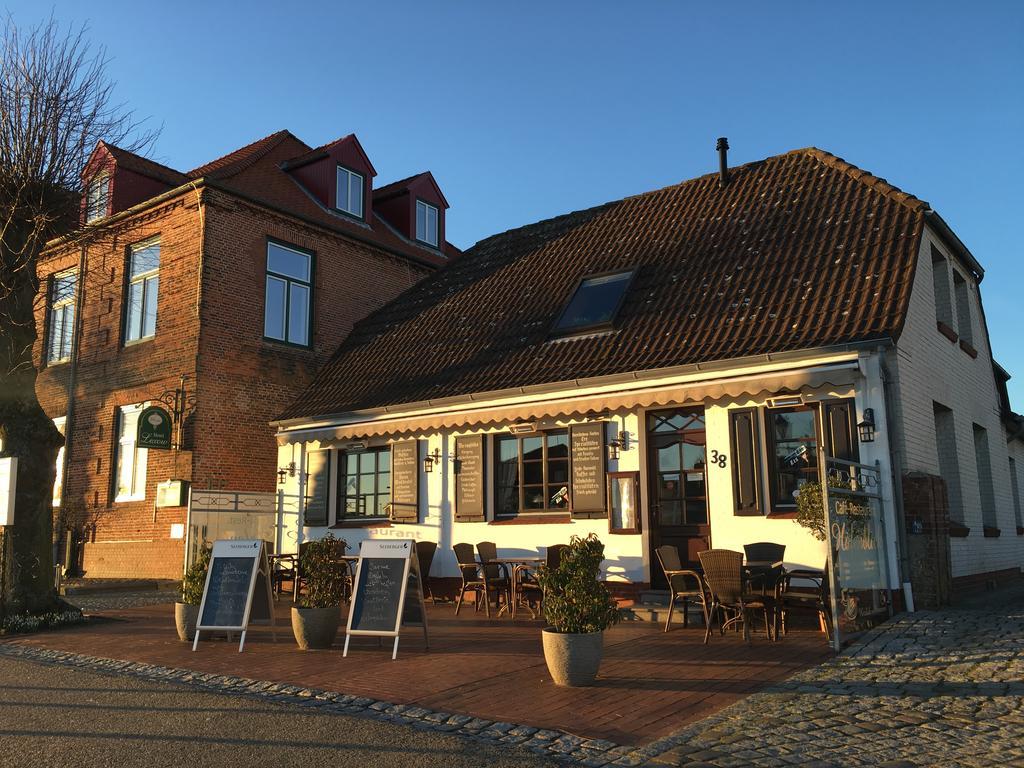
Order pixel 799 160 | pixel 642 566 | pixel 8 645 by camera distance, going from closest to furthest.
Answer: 1. pixel 8 645
2. pixel 642 566
3. pixel 799 160

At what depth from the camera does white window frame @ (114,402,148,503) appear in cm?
1666

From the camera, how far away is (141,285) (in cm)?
1775

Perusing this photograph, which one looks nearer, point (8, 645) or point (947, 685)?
point (947, 685)

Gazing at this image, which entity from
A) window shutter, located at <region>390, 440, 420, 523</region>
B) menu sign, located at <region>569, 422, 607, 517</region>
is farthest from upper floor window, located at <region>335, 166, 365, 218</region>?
menu sign, located at <region>569, 422, 607, 517</region>

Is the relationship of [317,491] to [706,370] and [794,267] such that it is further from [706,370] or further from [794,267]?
[794,267]

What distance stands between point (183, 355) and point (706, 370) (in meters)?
10.2

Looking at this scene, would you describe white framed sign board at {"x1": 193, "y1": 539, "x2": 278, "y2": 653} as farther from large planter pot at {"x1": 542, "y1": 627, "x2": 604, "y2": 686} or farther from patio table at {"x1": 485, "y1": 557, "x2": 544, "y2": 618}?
large planter pot at {"x1": 542, "y1": 627, "x2": 604, "y2": 686}

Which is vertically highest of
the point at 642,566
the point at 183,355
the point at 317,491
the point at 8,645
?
the point at 183,355

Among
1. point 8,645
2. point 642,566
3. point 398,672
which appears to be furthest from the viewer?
point 642,566

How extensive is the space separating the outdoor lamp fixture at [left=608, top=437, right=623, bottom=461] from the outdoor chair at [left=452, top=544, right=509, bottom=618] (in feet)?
7.66

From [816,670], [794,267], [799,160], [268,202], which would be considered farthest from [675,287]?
[268,202]

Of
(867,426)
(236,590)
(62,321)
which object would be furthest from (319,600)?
(62,321)

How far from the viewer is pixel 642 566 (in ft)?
37.6

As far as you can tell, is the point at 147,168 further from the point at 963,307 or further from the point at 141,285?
the point at 963,307
